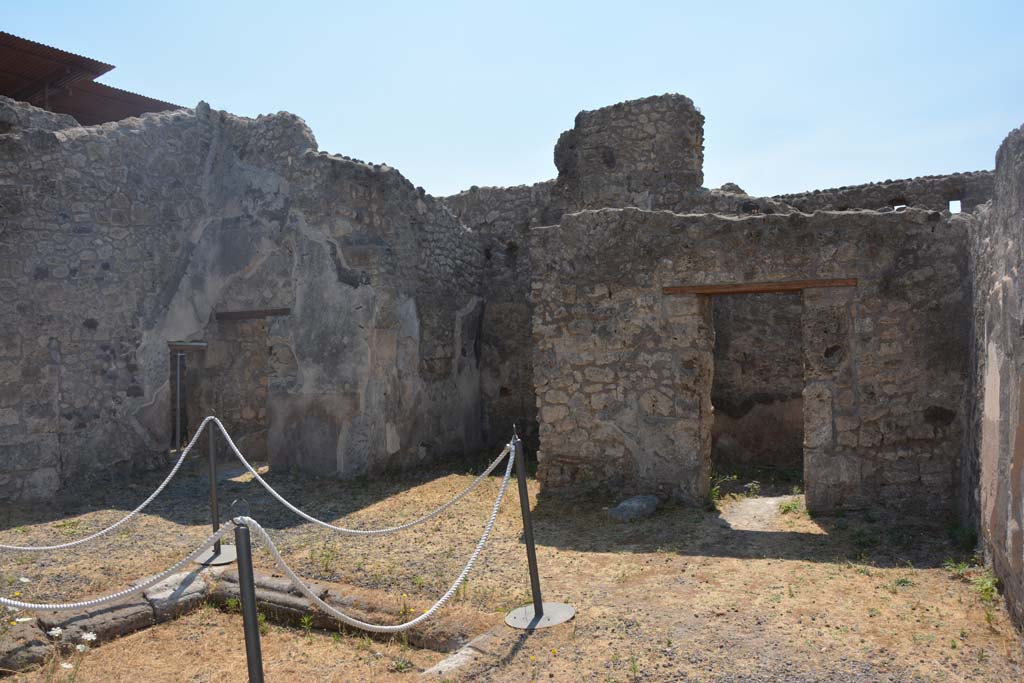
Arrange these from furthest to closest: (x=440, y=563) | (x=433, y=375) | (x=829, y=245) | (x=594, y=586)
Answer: (x=433, y=375)
(x=829, y=245)
(x=440, y=563)
(x=594, y=586)

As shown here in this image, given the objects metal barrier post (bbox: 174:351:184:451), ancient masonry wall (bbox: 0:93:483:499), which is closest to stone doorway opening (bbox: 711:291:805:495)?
ancient masonry wall (bbox: 0:93:483:499)

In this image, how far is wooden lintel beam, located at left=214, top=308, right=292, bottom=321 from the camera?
955cm

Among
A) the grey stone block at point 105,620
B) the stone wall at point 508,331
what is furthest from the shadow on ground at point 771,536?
the stone wall at point 508,331

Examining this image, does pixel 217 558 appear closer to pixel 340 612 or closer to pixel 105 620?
pixel 105 620

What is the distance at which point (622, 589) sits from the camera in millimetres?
5117

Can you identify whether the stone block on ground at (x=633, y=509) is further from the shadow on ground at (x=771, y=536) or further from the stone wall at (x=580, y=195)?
the stone wall at (x=580, y=195)

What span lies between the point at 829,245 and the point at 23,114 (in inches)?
324

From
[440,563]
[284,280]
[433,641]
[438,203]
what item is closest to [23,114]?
[284,280]

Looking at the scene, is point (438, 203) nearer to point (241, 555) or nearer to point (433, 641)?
point (433, 641)

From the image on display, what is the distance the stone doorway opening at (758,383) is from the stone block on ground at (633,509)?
281 centimetres

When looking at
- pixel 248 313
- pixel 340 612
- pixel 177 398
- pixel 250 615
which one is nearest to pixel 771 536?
pixel 340 612

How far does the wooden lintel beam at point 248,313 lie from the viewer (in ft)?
31.3

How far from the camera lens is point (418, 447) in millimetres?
9883

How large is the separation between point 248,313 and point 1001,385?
8.02 meters
